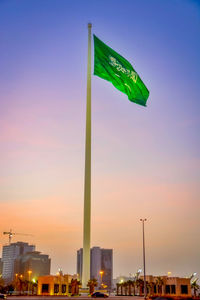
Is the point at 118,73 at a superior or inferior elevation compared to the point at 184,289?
superior

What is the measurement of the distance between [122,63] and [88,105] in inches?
457

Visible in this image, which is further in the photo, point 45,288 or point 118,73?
point 45,288

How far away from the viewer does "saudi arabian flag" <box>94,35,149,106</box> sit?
53375mm

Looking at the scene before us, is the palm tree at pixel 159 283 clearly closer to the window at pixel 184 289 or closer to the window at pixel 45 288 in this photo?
the window at pixel 184 289

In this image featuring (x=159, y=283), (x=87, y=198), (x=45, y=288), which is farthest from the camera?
(x=159, y=283)

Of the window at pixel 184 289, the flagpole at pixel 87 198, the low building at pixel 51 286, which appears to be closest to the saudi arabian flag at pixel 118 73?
the flagpole at pixel 87 198

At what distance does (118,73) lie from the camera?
53812mm

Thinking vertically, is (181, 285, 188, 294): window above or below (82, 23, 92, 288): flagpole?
→ below

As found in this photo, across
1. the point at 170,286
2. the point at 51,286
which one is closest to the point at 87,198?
the point at 51,286

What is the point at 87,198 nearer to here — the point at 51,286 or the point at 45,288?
the point at 51,286

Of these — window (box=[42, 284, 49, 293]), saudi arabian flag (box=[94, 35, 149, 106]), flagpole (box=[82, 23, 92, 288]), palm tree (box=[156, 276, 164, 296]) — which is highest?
saudi arabian flag (box=[94, 35, 149, 106])

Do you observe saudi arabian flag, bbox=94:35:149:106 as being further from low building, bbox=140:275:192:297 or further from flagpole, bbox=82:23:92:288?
low building, bbox=140:275:192:297

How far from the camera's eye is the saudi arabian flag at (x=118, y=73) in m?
53.4

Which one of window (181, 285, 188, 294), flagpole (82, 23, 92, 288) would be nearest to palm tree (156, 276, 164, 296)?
window (181, 285, 188, 294)
